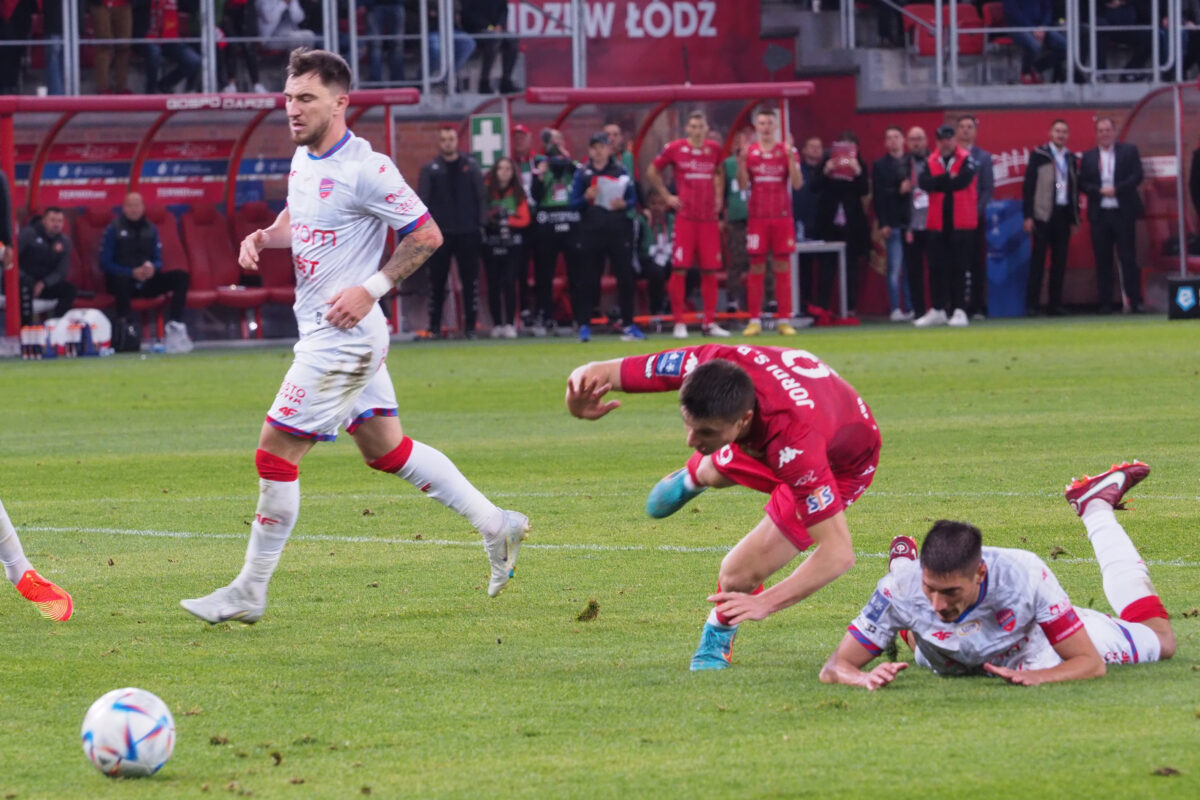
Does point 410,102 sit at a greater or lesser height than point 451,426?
greater

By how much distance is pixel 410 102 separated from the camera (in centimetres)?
2230

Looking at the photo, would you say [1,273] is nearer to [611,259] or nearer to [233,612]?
[611,259]

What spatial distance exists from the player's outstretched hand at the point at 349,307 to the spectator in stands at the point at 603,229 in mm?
14690

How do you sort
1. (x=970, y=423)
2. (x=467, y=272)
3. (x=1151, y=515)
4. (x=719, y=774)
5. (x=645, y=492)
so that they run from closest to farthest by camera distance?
(x=719, y=774) < (x=1151, y=515) < (x=645, y=492) < (x=970, y=423) < (x=467, y=272)

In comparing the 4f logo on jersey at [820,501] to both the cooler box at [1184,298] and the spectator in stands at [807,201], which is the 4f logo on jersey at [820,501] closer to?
the cooler box at [1184,298]

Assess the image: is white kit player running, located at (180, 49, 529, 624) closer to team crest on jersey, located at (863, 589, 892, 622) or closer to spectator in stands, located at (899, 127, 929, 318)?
team crest on jersey, located at (863, 589, 892, 622)

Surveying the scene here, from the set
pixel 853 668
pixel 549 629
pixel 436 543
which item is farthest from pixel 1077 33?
pixel 853 668

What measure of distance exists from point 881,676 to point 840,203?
64.0 ft

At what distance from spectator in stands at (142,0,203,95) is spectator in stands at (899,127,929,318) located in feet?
30.0

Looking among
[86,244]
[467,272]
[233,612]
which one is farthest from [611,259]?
[233,612]

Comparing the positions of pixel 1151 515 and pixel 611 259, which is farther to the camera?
pixel 611 259

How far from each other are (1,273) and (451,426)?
9.63 meters

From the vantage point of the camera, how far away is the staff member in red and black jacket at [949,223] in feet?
75.0

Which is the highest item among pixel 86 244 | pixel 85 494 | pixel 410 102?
pixel 410 102
